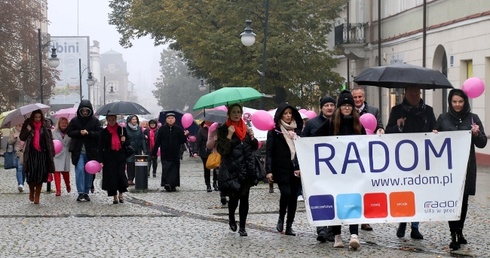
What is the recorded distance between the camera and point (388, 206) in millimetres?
12352

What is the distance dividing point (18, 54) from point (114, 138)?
47.1m

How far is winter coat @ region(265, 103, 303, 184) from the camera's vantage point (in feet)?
44.4

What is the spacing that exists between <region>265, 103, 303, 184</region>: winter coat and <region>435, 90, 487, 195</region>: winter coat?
1.91 meters

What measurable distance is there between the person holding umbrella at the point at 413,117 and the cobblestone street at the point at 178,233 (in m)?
1.13

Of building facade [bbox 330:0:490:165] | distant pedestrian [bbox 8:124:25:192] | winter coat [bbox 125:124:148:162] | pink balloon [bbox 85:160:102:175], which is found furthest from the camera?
building facade [bbox 330:0:490:165]

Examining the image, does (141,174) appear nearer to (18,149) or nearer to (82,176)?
(18,149)

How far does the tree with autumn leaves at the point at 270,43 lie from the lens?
1667 inches

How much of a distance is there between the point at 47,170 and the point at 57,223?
3.62 m

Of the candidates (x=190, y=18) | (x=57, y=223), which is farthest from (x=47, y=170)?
(x=190, y=18)

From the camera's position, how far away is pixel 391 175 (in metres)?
12.4

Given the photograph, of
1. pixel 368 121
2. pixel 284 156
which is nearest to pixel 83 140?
pixel 284 156

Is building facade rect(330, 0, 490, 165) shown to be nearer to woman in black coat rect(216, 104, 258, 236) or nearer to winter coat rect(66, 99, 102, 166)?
winter coat rect(66, 99, 102, 166)

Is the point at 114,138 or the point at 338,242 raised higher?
the point at 114,138

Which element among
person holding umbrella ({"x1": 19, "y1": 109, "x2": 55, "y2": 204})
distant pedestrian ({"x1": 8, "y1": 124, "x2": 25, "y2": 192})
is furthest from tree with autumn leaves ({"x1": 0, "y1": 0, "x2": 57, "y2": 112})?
person holding umbrella ({"x1": 19, "y1": 109, "x2": 55, "y2": 204})
